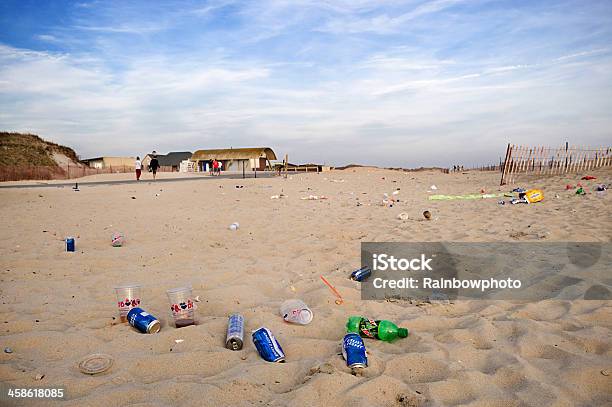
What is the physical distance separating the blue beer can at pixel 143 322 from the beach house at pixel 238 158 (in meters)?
38.8

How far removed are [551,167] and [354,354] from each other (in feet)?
54.5

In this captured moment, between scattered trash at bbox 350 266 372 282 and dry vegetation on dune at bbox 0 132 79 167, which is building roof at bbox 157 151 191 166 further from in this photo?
scattered trash at bbox 350 266 372 282

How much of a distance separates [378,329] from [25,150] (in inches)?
1292

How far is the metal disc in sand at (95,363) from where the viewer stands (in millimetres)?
2250

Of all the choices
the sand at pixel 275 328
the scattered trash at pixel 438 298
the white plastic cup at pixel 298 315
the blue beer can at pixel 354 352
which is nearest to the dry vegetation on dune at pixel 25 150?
the sand at pixel 275 328

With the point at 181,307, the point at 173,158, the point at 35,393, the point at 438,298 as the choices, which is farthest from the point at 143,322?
the point at 173,158

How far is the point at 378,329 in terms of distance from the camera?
9.20ft

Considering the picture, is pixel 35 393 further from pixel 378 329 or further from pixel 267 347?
pixel 378 329

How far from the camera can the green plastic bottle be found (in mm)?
2775

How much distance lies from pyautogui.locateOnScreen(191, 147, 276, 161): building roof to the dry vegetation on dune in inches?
619

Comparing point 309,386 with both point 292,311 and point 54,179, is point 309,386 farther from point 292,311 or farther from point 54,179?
point 54,179

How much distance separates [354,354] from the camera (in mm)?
2361

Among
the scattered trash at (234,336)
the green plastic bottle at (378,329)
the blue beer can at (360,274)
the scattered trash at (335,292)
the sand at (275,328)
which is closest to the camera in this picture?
the sand at (275,328)

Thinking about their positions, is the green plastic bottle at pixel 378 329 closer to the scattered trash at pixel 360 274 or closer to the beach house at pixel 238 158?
the scattered trash at pixel 360 274
